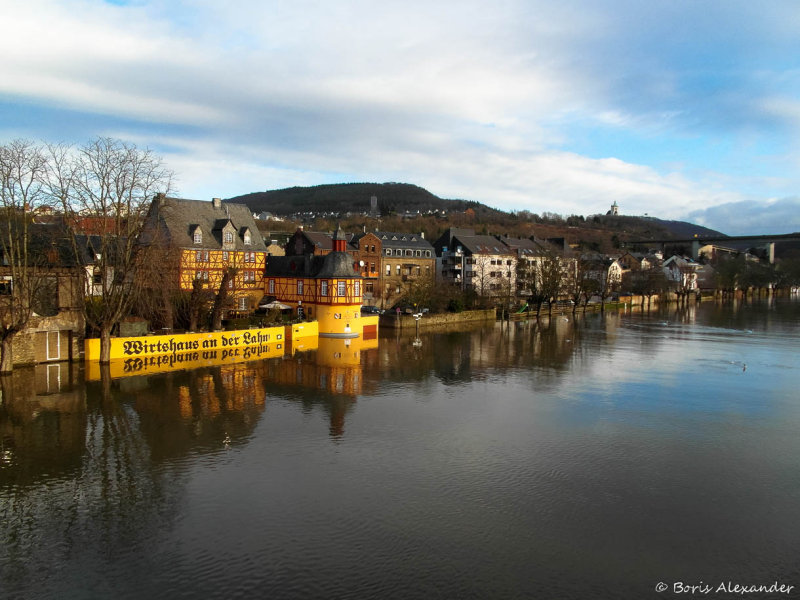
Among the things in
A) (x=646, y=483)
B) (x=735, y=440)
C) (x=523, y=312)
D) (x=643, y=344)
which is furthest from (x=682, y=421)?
(x=523, y=312)

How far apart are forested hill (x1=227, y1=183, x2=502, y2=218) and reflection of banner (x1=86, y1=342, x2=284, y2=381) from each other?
103808mm

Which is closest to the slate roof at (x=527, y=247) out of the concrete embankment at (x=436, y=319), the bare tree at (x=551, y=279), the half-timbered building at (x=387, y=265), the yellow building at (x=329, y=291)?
the bare tree at (x=551, y=279)

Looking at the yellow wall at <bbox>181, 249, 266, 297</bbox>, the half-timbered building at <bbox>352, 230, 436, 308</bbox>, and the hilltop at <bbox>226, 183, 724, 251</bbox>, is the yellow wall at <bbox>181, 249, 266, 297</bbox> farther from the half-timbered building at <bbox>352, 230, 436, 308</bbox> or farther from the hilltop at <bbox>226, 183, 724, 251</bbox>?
the hilltop at <bbox>226, 183, 724, 251</bbox>

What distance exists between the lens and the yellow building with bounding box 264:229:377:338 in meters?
39.5

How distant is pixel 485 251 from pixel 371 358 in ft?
126

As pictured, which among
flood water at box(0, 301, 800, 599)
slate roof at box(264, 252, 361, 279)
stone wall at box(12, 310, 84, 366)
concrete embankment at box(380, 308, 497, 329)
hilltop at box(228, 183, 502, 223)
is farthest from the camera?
hilltop at box(228, 183, 502, 223)

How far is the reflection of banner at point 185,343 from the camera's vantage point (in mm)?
28172

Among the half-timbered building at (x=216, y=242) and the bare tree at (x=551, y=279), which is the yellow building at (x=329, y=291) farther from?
the bare tree at (x=551, y=279)

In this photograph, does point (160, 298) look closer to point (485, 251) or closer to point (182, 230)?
point (182, 230)

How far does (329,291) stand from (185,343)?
11.5 metres

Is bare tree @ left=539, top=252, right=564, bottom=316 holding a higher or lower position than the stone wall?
higher

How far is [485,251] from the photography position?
6900 centimetres

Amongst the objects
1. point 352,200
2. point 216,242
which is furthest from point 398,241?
point 352,200
